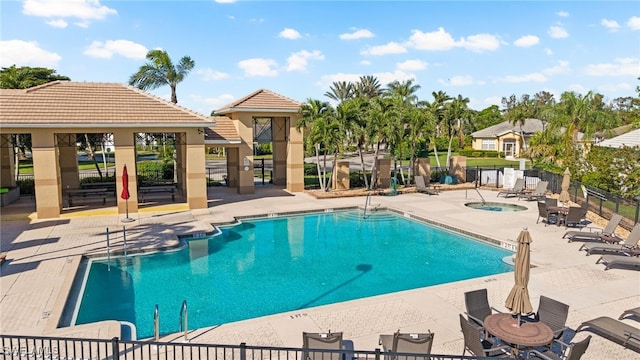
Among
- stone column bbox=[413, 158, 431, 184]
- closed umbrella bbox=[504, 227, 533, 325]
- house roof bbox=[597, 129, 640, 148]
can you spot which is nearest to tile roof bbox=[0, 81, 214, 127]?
stone column bbox=[413, 158, 431, 184]

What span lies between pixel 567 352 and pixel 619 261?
6893 millimetres

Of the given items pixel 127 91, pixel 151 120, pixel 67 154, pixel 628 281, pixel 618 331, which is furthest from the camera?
pixel 67 154

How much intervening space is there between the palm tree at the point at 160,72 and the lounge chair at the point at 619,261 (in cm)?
3523

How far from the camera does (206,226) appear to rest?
18.5m

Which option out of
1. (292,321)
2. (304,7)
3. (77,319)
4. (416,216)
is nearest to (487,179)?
(416,216)

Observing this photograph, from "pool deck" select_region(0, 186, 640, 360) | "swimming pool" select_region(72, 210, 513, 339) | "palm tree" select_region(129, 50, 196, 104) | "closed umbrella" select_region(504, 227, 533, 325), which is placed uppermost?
"palm tree" select_region(129, 50, 196, 104)

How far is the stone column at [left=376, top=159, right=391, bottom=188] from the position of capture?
29.8 metres

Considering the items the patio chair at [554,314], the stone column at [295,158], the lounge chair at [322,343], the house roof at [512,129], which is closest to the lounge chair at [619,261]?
the patio chair at [554,314]

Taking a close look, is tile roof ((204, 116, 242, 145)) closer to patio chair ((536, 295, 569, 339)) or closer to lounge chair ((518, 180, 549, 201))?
lounge chair ((518, 180, 549, 201))

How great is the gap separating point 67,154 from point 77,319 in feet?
61.8

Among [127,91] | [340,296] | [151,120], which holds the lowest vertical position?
[340,296]

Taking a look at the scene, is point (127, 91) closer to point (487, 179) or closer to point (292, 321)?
point (292, 321)

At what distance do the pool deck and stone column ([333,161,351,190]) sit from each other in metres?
7.99

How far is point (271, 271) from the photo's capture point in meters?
13.9
